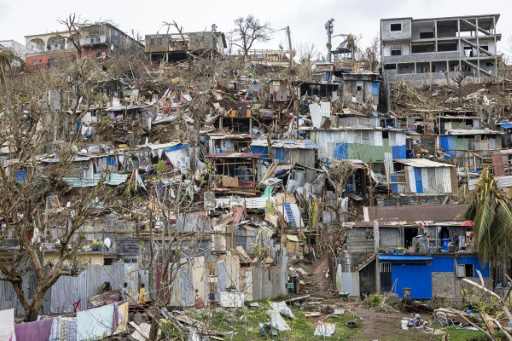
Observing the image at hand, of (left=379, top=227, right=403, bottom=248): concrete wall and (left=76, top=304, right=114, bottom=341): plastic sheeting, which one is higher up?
(left=379, top=227, right=403, bottom=248): concrete wall

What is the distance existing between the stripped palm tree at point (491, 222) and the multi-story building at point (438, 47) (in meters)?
25.5

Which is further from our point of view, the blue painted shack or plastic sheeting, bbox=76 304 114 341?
the blue painted shack

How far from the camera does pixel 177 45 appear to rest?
49.8m

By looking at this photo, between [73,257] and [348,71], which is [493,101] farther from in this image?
[73,257]

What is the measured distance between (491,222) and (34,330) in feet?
53.4

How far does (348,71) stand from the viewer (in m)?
45.1

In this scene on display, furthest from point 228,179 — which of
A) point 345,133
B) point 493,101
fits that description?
point 493,101

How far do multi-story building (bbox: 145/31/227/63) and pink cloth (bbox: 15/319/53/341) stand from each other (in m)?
36.5

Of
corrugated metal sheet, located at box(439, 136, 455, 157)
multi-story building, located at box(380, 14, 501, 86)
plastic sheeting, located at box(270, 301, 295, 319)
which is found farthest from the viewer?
multi-story building, located at box(380, 14, 501, 86)

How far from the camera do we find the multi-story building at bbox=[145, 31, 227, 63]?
49375 millimetres

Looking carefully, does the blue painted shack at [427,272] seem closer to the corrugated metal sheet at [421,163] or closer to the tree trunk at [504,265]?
the tree trunk at [504,265]

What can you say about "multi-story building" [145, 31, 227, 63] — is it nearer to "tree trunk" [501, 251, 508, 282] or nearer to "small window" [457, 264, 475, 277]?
"small window" [457, 264, 475, 277]

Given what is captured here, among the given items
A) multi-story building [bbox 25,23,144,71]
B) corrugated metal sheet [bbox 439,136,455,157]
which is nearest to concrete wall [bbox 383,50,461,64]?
corrugated metal sheet [bbox 439,136,455,157]

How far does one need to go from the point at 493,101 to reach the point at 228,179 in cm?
2218
